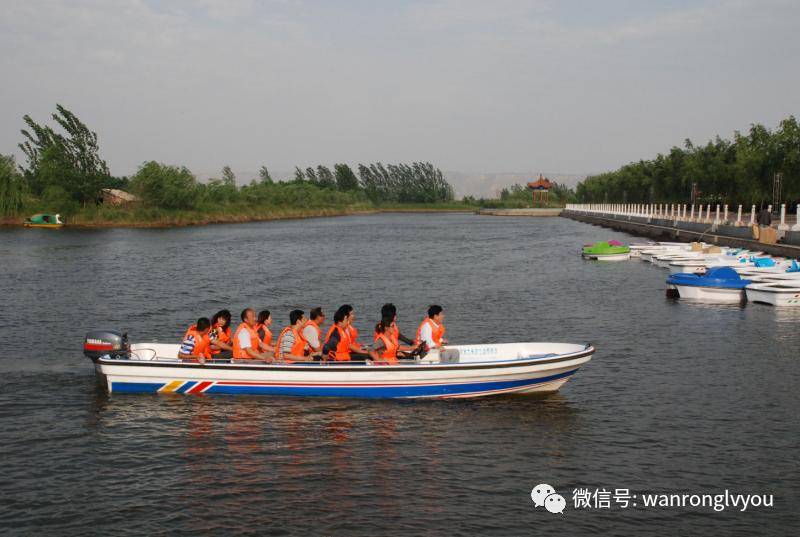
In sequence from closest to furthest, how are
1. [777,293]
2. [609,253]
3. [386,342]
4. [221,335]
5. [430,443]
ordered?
[430,443] → [386,342] → [221,335] → [777,293] → [609,253]

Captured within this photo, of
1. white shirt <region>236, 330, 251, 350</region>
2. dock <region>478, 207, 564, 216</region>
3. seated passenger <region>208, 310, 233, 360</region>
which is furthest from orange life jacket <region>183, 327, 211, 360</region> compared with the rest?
dock <region>478, 207, 564, 216</region>

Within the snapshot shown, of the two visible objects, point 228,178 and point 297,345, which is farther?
point 228,178

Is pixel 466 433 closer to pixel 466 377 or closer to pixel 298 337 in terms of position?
pixel 466 377

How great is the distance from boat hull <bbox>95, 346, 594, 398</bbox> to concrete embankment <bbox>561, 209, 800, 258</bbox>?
29194 mm

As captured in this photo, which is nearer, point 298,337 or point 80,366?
point 298,337

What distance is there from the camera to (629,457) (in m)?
14.3

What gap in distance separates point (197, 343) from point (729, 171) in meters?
80.2

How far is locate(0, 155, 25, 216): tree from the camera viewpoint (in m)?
109

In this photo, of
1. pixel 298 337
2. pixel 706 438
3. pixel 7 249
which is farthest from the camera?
pixel 7 249

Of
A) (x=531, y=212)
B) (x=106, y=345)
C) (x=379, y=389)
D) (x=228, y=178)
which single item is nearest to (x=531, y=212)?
(x=531, y=212)

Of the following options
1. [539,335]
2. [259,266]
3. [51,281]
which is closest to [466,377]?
[539,335]

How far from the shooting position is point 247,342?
18188 mm

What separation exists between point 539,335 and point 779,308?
11.7 metres

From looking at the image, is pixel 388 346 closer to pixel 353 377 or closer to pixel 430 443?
pixel 353 377
